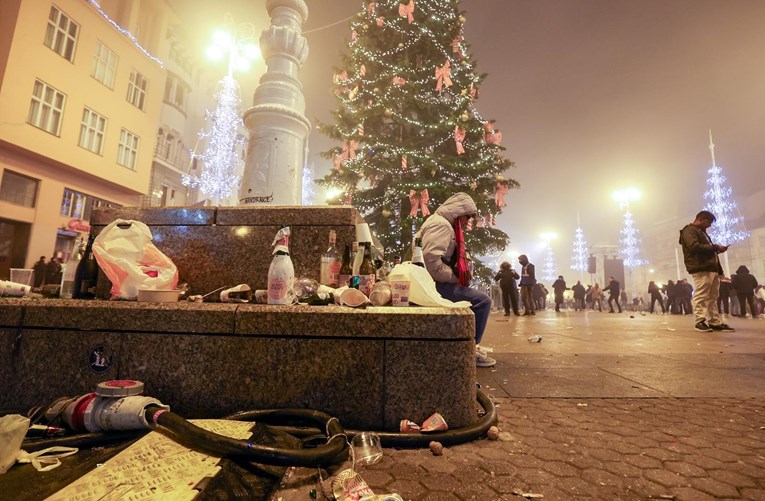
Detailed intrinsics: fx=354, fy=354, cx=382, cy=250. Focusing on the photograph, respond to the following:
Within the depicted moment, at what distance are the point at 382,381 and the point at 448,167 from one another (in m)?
11.6

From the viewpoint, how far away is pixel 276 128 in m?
5.82

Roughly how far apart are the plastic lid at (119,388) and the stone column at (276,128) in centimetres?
378

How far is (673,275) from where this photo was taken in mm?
74938

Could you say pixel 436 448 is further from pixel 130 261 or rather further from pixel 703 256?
pixel 703 256

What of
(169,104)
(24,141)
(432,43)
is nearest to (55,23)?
(24,141)

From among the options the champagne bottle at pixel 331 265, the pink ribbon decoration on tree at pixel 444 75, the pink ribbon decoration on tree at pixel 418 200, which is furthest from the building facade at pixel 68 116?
the champagne bottle at pixel 331 265

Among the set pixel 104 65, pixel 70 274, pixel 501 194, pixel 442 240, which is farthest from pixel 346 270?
pixel 104 65

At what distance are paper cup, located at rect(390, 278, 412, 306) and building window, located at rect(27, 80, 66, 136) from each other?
18.9 metres

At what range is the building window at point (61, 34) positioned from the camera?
595 inches

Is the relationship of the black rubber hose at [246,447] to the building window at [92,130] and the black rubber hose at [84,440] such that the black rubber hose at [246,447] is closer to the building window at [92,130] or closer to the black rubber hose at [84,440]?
the black rubber hose at [84,440]

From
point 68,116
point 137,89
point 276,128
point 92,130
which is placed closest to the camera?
point 276,128

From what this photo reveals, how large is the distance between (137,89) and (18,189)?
870 cm

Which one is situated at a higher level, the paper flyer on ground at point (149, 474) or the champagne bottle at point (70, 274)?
the champagne bottle at point (70, 274)

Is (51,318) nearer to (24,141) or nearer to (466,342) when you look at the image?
(466,342)
